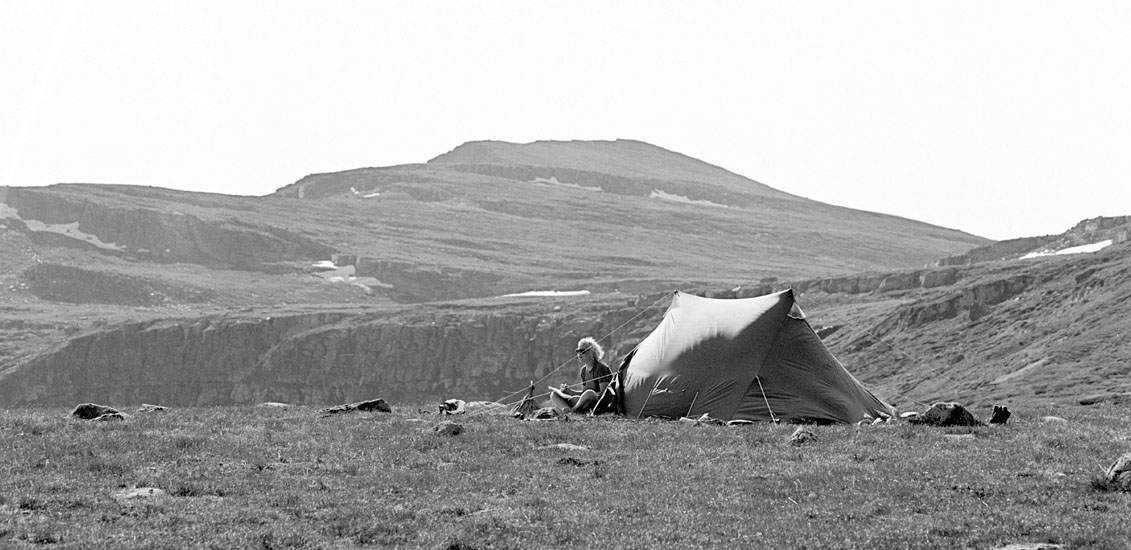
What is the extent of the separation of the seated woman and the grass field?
13.6ft

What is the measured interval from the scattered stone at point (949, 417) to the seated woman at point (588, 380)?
26.2 ft

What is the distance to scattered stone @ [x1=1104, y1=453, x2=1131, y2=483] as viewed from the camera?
17.9 meters

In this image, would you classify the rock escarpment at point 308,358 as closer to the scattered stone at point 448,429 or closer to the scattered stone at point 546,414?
the scattered stone at point 546,414

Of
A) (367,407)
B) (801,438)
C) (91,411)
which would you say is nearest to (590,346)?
(367,407)

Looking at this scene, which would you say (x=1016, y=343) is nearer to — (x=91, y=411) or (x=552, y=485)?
(x=91, y=411)

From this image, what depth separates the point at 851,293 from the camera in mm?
153000

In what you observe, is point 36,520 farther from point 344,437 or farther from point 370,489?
point 344,437

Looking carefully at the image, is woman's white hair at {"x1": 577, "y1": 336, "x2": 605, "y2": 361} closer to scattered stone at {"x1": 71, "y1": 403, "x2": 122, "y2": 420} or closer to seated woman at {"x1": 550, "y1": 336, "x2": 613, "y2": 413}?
seated woman at {"x1": 550, "y1": 336, "x2": 613, "y2": 413}

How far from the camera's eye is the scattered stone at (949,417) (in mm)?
25844

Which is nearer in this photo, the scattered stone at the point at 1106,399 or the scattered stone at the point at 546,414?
the scattered stone at the point at 546,414

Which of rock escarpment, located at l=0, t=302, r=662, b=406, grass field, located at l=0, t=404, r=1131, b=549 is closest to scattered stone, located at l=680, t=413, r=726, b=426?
grass field, located at l=0, t=404, r=1131, b=549

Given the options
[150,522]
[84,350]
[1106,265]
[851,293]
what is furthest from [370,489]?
[84,350]

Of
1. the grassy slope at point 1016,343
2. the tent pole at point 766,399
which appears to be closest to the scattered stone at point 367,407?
the tent pole at point 766,399

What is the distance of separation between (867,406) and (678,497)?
12.9 metres
